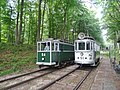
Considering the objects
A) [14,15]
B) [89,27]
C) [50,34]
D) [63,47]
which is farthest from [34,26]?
[63,47]

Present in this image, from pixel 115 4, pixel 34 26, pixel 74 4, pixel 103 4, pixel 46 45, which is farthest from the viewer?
pixel 34 26

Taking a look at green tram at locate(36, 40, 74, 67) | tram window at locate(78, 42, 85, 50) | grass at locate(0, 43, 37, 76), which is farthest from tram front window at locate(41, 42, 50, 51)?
tram window at locate(78, 42, 85, 50)

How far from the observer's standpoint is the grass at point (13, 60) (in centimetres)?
1570

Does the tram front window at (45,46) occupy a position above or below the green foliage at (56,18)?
below

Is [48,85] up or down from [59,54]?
down

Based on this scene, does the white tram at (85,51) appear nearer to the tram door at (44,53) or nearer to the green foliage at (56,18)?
the tram door at (44,53)

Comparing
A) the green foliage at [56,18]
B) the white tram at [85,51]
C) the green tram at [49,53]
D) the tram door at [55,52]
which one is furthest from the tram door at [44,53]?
the green foliage at [56,18]

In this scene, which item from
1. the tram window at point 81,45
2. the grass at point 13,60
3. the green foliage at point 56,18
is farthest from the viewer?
the green foliage at point 56,18

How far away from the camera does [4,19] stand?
35000mm

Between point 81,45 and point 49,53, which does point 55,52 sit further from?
point 81,45

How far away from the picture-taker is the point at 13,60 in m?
18.6

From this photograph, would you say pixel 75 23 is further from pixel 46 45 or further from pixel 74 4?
pixel 46 45

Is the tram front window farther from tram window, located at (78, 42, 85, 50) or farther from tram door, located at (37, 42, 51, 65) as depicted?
tram window, located at (78, 42, 85, 50)

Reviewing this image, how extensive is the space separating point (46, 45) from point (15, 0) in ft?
50.0
